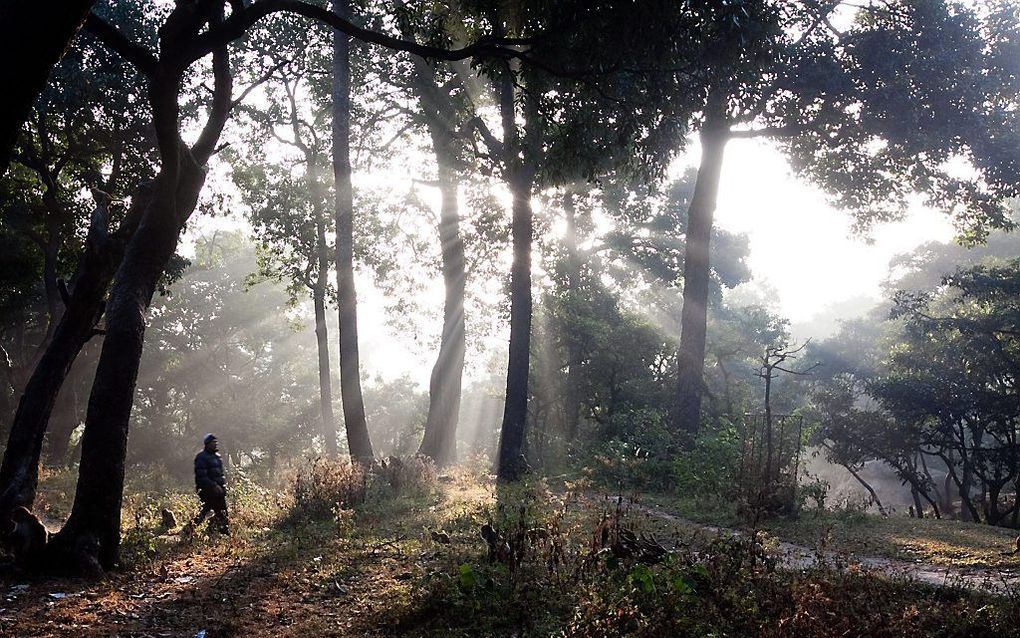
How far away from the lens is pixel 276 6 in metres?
7.59

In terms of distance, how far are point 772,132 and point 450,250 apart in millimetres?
11853

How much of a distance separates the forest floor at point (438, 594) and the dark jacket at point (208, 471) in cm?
266

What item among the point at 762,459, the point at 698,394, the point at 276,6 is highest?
the point at 276,6

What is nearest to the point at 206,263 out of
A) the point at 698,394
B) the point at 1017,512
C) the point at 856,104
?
the point at 698,394

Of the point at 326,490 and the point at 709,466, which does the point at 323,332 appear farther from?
the point at 709,466

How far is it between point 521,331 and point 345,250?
5085mm

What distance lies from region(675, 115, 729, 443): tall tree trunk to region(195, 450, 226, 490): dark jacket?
491 inches

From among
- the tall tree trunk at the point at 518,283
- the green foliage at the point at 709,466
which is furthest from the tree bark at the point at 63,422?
the green foliage at the point at 709,466

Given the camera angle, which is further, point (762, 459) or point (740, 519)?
point (762, 459)

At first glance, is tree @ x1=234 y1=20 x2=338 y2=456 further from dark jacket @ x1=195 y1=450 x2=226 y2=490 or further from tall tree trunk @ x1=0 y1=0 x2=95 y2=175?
tall tree trunk @ x1=0 y1=0 x2=95 y2=175

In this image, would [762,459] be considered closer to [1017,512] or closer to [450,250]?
[1017,512]

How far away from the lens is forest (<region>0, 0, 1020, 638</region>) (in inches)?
249

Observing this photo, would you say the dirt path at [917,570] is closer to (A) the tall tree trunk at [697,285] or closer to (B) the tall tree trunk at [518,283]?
Result: (B) the tall tree trunk at [518,283]

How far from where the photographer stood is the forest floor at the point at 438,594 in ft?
17.5
